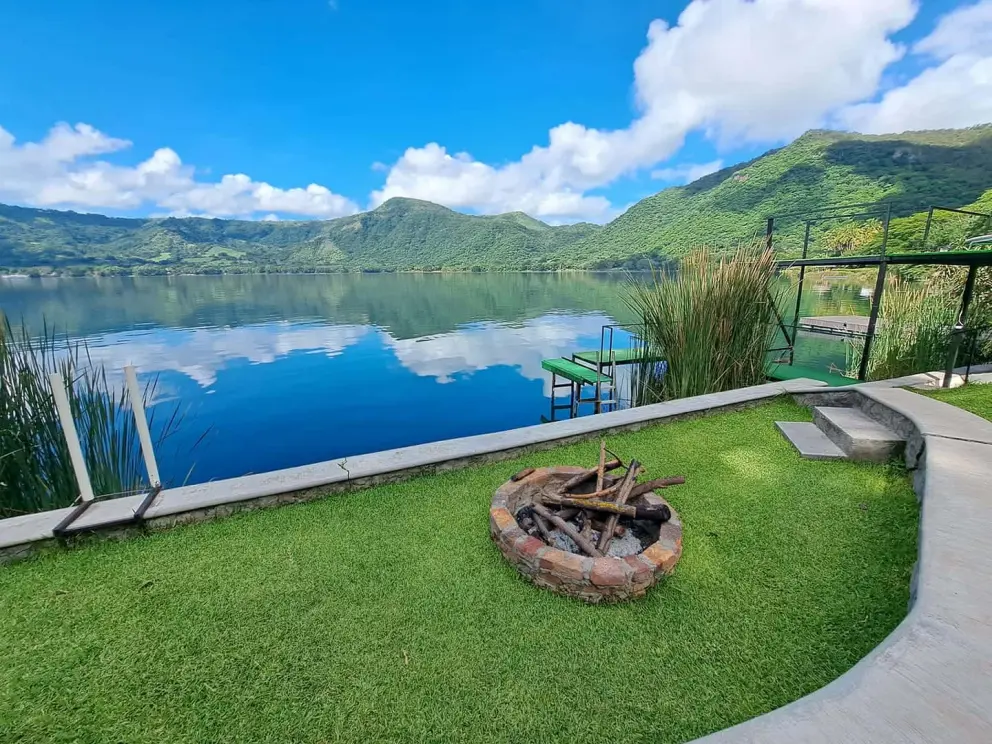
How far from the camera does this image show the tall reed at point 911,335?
662 cm

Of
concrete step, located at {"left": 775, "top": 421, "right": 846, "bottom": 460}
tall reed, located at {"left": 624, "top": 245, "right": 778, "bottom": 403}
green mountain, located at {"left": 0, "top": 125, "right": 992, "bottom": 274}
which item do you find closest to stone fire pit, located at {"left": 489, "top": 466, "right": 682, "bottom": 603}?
concrete step, located at {"left": 775, "top": 421, "right": 846, "bottom": 460}

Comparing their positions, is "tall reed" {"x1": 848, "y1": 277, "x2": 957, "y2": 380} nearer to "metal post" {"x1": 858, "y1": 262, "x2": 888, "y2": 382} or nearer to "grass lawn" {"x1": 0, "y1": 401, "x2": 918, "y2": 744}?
"metal post" {"x1": 858, "y1": 262, "x2": 888, "y2": 382}

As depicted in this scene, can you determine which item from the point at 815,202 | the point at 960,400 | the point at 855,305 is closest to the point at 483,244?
the point at 815,202

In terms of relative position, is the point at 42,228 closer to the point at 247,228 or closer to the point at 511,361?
the point at 247,228

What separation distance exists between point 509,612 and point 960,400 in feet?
18.7

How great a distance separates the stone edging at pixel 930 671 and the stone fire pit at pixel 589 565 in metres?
0.85

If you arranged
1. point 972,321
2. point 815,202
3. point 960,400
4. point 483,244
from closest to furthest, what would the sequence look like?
point 960,400
point 972,321
point 815,202
point 483,244

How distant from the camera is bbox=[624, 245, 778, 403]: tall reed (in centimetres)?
537

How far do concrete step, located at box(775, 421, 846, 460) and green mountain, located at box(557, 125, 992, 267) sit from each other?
24055 mm

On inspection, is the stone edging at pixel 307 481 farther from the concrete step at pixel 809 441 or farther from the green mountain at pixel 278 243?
the green mountain at pixel 278 243

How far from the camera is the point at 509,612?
6.70ft

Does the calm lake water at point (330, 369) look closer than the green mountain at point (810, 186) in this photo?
Yes

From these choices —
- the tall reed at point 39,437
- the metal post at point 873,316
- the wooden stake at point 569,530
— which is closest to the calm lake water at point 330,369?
the tall reed at point 39,437

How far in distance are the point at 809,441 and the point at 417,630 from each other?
3.83 meters
